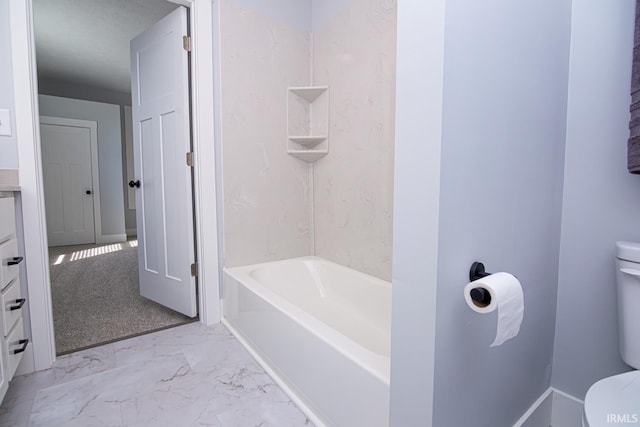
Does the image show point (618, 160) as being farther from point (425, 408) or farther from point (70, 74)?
point (70, 74)

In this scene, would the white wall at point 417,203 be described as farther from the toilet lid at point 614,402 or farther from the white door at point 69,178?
the white door at point 69,178

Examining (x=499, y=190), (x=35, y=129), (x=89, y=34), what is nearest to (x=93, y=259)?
(x=89, y=34)

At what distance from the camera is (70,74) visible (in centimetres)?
448

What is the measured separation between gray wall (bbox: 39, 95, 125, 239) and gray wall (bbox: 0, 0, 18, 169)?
3.99 meters

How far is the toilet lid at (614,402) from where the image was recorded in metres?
0.71

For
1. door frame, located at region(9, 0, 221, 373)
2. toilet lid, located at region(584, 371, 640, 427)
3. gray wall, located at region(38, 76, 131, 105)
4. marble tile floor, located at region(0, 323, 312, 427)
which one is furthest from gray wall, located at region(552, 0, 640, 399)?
gray wall, located at region(38, 76, 131, 105)

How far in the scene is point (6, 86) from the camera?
56.7 inches

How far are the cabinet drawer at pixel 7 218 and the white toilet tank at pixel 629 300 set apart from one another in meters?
2.18

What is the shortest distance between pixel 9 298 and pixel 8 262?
0.14 metres

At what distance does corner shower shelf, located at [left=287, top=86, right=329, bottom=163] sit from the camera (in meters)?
2.20

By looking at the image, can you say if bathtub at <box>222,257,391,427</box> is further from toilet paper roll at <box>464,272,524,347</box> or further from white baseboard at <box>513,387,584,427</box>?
white baseboard at <box>513,387,584,427</box>

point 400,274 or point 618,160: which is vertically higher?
point 618,160

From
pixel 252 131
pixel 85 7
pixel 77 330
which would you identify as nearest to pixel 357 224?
pixel 252 131

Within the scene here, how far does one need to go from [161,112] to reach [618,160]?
240 centimetres
